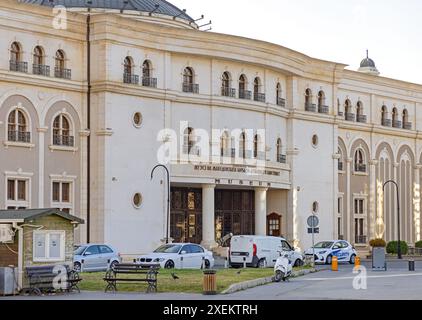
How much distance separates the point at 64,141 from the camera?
6391 centimetres

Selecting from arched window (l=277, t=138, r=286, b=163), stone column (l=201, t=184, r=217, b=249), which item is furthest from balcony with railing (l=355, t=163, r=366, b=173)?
stone column (l=201, t=184, r=217, b=249)

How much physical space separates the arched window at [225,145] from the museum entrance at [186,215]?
9.61 ft

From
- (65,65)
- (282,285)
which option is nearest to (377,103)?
(65,65)

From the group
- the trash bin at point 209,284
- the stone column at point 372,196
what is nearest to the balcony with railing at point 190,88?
the stone column at point 372,196

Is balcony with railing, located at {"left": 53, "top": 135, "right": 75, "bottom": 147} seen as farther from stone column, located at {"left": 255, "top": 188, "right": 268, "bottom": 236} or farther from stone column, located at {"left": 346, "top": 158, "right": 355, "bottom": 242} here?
stone column, located at {"left": 346, "top": 158, "right": 355, "bottom": 242}

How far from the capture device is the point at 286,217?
7694 cm

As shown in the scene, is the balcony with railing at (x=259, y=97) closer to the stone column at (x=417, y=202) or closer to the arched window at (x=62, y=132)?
the arched window at (x=62, y=132)

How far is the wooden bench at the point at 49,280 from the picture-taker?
3834 cm

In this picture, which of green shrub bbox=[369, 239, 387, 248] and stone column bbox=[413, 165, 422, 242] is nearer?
green shrub bbox=[369, 239, 387, 248]

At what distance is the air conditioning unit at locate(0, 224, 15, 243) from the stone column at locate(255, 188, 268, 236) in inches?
1440

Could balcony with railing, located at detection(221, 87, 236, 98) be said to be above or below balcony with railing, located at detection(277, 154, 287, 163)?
above

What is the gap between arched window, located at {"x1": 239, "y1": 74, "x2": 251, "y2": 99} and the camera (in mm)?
73250
